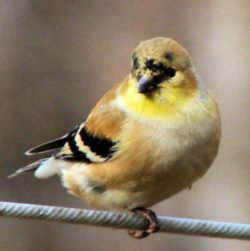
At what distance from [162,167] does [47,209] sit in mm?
519

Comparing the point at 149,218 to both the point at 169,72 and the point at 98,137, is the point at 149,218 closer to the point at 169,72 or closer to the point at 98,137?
the point at 98,137

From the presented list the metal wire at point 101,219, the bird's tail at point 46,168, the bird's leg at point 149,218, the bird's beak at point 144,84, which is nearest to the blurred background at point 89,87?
the bird's tail at point 46,168

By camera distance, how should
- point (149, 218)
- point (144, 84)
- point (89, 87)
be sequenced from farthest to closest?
point (89, 87) < point (149, 218) < point (144, 84)

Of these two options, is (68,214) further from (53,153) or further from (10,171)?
(10,171)

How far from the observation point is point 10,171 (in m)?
7.21

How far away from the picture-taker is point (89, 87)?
289 inches

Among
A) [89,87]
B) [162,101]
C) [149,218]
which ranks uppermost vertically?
[162,101]

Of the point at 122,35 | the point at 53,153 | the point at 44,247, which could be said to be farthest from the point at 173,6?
the point at 53,153

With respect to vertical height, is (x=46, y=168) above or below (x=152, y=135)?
below

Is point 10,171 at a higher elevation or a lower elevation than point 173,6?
lower

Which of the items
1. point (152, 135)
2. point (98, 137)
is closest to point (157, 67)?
point (152, 135)

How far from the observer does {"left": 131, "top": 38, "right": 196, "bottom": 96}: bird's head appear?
13.8 feet

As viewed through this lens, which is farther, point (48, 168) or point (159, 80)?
point (48, 168)

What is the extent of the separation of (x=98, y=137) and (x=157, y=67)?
45 cm
